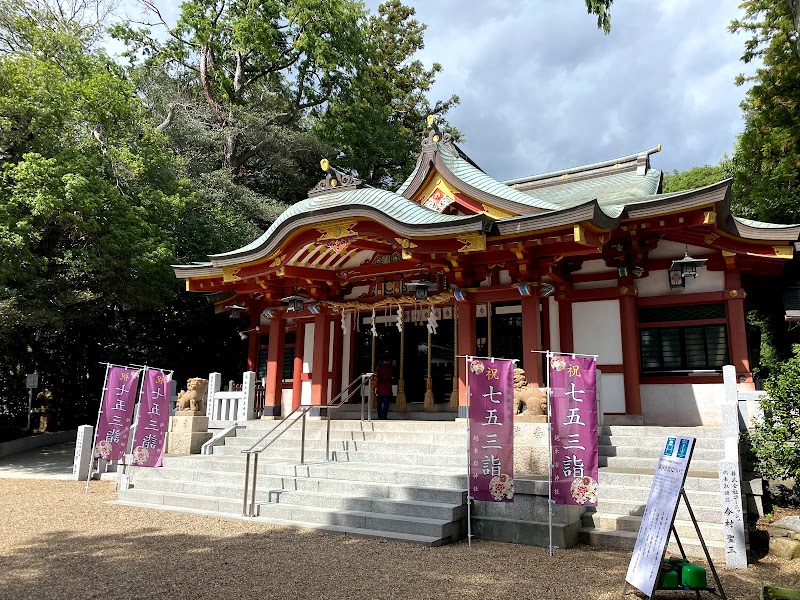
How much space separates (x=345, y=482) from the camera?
7867mm

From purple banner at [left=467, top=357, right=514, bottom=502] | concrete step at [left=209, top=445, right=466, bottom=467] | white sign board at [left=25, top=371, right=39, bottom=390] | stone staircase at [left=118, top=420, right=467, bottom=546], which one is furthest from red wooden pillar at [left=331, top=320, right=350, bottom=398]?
white sign board at [left=25, top=371, right=39, bottom=390]

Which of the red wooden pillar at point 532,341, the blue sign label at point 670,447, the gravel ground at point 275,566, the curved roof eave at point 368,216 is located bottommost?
the gravel ground at point 275,566

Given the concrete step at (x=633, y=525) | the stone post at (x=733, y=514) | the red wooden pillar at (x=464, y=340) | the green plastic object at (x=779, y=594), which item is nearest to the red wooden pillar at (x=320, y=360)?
the red wooden pillar at (x=464, y=340)

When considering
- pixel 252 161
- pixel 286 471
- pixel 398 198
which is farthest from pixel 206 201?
pixel 286 471

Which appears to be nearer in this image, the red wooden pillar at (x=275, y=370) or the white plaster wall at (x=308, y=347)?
the red wooden pillar at (x=275, y=370)

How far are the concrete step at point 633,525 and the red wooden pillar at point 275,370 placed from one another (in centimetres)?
831

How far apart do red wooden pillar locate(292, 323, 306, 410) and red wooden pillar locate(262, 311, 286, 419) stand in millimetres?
370

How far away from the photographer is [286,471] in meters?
8.77

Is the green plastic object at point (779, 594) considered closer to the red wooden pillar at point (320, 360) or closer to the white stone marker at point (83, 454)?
the red wooden pillar at point (320, 360)

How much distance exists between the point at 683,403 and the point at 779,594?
643 cm

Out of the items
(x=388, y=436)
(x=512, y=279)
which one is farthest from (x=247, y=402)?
(x=512, y=279)

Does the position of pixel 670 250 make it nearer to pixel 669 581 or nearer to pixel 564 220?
pixel 564 220

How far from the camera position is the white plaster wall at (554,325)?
10930mm

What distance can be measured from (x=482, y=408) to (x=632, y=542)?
2149 mm
